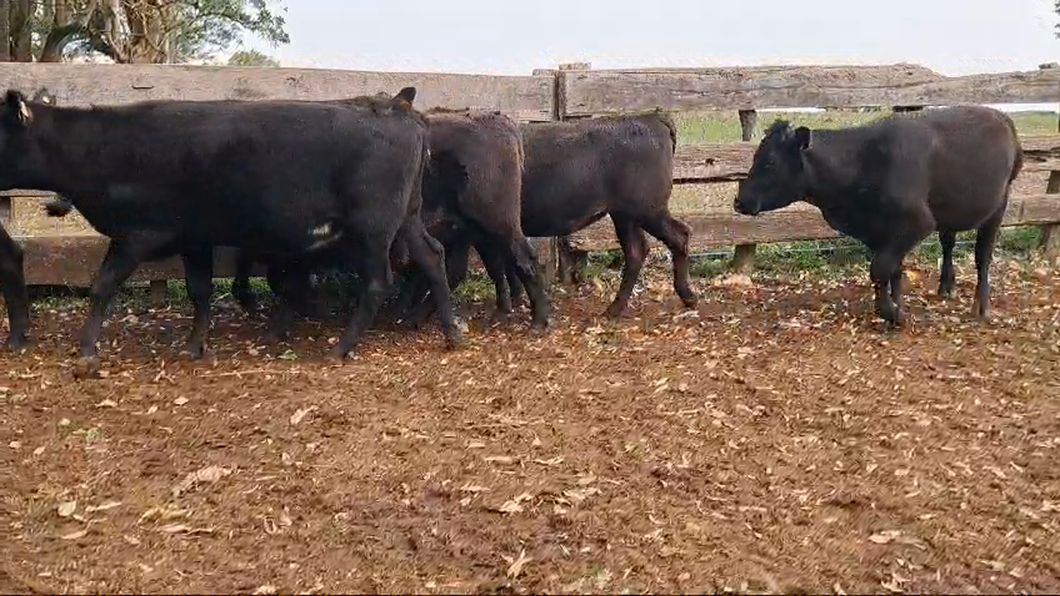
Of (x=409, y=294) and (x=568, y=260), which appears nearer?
(x=409, y=294)

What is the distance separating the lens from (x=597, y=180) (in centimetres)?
871

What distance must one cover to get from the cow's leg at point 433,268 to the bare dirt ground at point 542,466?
25cm

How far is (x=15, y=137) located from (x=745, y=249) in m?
6.29

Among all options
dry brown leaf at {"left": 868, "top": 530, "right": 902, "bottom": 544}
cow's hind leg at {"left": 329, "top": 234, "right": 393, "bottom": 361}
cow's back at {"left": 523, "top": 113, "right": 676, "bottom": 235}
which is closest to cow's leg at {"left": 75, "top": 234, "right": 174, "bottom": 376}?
cow's hind leg at {"left": 329, "top": 234, "right": 393, "bottom": 361}

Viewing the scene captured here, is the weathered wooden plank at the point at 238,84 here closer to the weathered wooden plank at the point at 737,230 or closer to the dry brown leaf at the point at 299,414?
the weathered wooden plank at the point at 737,230

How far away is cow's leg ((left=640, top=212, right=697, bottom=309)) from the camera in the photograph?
8914mm

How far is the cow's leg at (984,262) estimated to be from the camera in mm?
8609

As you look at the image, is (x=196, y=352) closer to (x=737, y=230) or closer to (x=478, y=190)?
(x=478, y=190)

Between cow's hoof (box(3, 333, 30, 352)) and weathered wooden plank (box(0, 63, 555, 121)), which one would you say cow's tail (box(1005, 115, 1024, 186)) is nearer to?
weathered wooden plank (box(0, 63, 555, 121))

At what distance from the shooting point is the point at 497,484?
4.93m

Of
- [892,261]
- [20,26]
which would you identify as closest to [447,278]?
[892,261]

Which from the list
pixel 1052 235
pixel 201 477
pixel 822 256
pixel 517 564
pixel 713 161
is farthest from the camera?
pixel 1052 235

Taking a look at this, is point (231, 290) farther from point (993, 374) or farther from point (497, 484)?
point (993, 374)

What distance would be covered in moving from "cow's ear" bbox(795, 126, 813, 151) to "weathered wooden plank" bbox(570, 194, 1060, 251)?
169 cm
